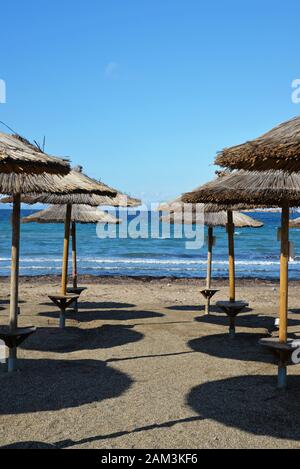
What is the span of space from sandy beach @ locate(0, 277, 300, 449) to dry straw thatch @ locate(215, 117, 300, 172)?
241 cm

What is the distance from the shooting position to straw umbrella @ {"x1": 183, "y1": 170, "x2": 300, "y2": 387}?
6086 mm

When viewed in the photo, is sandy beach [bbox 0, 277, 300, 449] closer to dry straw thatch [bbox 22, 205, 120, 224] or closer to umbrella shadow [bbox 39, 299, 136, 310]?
umbrella shadow [bbox 39, 299, 136, 310]

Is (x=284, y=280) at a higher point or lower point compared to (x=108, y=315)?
higher

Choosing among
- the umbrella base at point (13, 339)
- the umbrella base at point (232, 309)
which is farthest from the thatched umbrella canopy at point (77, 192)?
the umbrella base at point (232, 309)

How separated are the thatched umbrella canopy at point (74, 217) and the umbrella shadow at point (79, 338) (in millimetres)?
2563

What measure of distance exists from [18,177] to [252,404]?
4.16 m

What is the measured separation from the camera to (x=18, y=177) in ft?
23.6

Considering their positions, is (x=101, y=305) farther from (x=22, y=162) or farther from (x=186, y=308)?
(x=22, y=162)

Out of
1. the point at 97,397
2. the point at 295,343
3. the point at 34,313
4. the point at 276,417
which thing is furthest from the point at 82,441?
the point at 34,313

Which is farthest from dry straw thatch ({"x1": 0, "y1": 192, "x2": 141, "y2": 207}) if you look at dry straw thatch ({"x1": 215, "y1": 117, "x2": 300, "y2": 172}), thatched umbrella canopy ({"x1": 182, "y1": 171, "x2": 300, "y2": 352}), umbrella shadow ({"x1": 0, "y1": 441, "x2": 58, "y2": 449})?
umbrella shadow ({"x1": 0, "y1": 441, "x2": 58, "y2": 449})

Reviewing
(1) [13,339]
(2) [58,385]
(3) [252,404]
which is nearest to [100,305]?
(1) [13,339]

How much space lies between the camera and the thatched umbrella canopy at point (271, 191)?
619 centimetres
